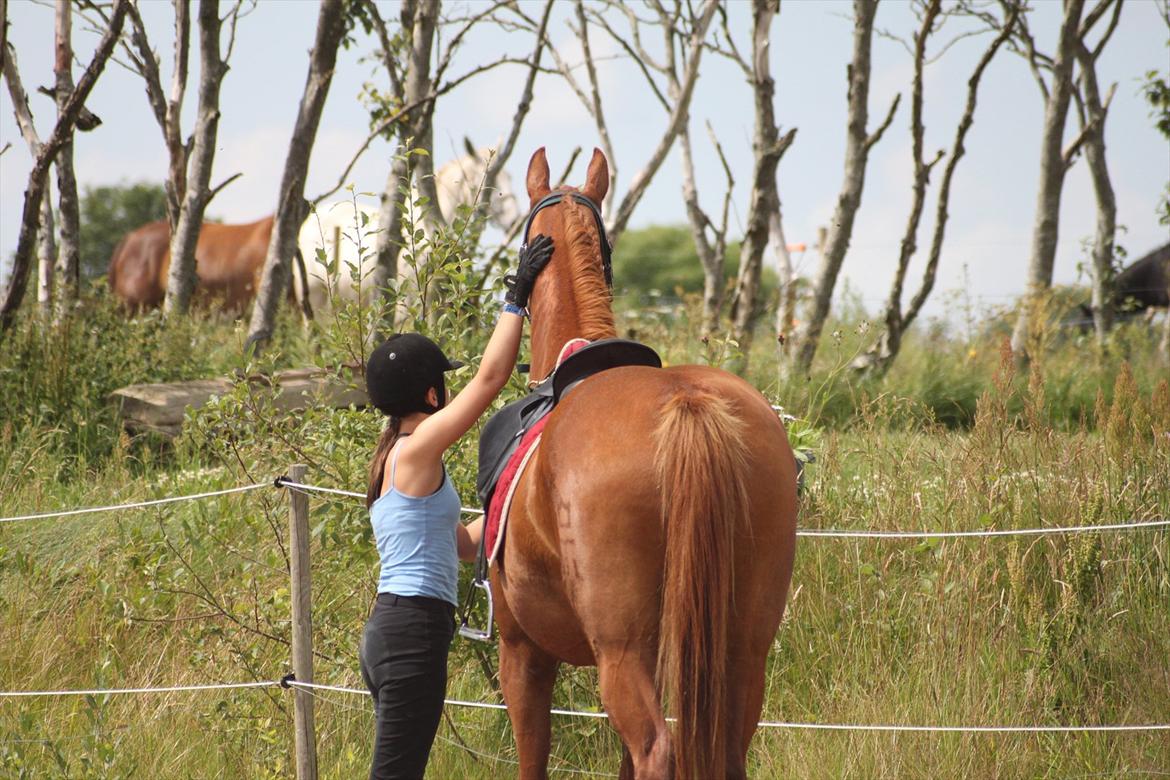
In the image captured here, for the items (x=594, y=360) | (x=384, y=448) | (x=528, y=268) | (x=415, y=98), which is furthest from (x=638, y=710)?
(x=415, y=98)

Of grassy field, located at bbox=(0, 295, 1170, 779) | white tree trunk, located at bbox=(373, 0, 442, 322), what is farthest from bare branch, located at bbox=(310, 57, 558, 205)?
grassy field, located at bbox=(0, 295, 1170, 779)

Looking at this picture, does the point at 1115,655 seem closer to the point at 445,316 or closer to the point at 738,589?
the point at 738,589

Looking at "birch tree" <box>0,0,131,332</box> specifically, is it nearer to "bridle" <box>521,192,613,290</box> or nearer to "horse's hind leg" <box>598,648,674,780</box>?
"bridle" <box>521,192,613,290</box>

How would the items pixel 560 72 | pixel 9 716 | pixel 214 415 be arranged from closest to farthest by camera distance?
pixel 214 415, pixel 9 716, pixel 560 72

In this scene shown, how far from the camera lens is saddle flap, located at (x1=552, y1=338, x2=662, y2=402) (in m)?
2.95

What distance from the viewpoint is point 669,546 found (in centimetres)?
241

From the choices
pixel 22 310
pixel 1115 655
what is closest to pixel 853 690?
pixel 1115 655

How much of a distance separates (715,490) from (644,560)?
0.23 m

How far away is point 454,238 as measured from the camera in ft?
14.0

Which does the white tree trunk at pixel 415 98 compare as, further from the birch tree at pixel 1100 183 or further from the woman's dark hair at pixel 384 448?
the birch tree at pixel 1100 183

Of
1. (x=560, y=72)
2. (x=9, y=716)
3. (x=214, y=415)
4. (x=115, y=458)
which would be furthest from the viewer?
(x=560, y=72)

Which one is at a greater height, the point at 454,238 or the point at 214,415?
the point at 454,238

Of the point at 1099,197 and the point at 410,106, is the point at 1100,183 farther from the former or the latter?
the point at 410,106

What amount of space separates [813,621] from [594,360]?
219 centimetres
